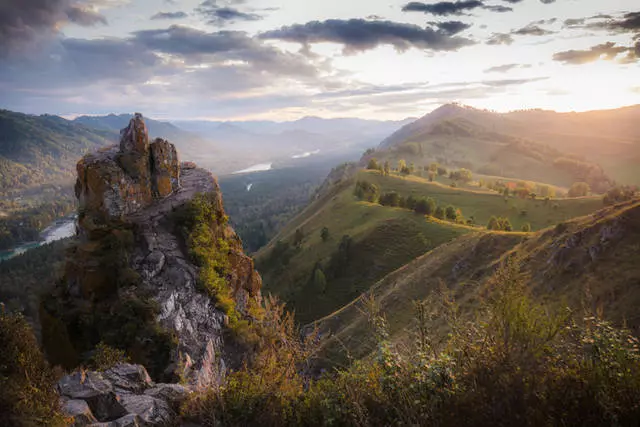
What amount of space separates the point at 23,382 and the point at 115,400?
3628mm

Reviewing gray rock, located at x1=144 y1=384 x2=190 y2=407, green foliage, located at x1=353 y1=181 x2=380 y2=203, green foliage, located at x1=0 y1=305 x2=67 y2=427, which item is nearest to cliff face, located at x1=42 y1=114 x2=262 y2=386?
gray rock, located at x1=144 y1=384 x2=190 y2=407

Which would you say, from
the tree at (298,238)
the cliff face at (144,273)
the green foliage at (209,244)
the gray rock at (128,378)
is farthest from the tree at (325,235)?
the gray rock at (128,378)

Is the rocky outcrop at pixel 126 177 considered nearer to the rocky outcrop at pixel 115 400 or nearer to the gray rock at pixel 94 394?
the rocky outcrop at pixel 115 400

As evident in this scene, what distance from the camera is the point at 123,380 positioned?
11.2 meters

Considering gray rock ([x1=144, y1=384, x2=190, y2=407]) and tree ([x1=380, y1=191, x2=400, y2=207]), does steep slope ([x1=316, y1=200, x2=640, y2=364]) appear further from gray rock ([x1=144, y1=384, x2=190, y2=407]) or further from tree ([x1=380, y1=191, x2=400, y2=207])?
tree ([x1=380, y1=191, x2=400, y2=207])

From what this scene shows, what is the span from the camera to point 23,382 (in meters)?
6.78

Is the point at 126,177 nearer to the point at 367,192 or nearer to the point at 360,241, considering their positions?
the point at 360,241

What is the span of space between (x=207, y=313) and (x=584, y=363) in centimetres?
1811

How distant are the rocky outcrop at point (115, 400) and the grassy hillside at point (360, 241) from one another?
5604cm

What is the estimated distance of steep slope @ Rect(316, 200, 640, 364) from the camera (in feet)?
72.8

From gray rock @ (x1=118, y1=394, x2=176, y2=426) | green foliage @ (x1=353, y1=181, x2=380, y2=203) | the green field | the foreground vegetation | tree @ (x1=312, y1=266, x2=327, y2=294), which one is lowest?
tree @ (x1=312, y1=266, x2=327, y2=294)

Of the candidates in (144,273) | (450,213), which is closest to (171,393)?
(144,273)

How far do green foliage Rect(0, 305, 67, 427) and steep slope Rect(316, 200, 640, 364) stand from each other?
Result: 10046 mm

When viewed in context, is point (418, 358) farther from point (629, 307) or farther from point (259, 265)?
point (259, 265)
